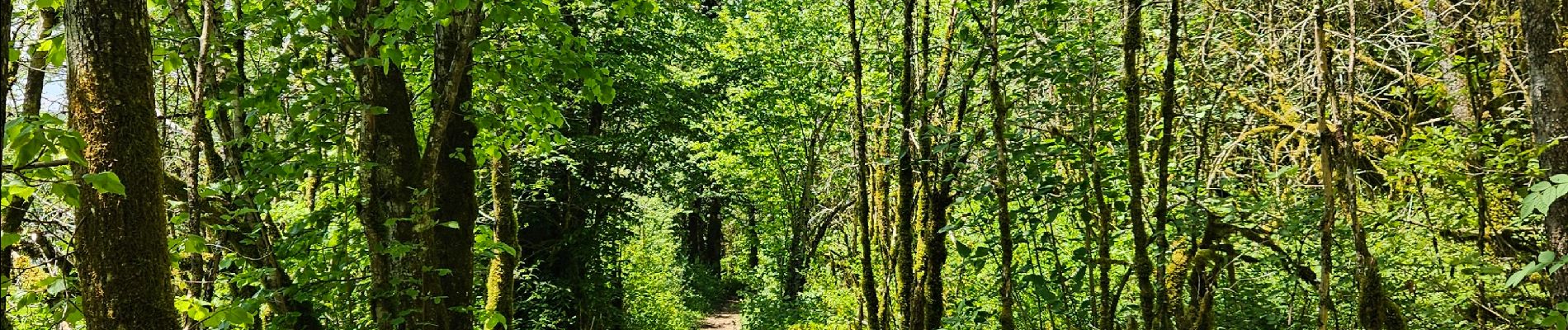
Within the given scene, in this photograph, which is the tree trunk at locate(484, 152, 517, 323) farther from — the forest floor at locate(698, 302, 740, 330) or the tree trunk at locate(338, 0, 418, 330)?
the forest floor at locate(698, 302, 740, 330)

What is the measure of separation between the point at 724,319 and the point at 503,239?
18.6 m

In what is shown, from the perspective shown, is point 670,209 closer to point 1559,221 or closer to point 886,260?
point 886,260

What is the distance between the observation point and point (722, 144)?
15156 millimetres

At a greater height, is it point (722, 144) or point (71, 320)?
point (722, 144)

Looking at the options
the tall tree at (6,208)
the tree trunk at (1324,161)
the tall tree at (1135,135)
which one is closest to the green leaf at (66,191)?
the tall tree at (6,208)

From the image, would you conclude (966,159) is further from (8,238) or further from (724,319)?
(724,319)

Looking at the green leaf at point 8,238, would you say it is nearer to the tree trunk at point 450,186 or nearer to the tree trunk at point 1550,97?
the tree trunk at point 450,186

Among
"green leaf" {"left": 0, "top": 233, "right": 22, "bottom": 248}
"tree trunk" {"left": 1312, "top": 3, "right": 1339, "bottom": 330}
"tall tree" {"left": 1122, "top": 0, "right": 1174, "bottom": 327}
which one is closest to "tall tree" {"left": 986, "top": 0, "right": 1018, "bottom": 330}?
"tall tree" {"left": 1122, "top": 0, "right": 1174, "bottom": 327}

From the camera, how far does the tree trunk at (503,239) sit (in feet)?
27.0

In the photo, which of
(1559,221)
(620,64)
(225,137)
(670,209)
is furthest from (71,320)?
(670,209)

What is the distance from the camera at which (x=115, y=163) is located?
8.80 feet

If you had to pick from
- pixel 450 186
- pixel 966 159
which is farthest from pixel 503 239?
pixel 966 159

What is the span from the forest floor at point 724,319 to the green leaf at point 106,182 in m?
21.0

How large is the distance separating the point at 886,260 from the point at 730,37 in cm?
917
